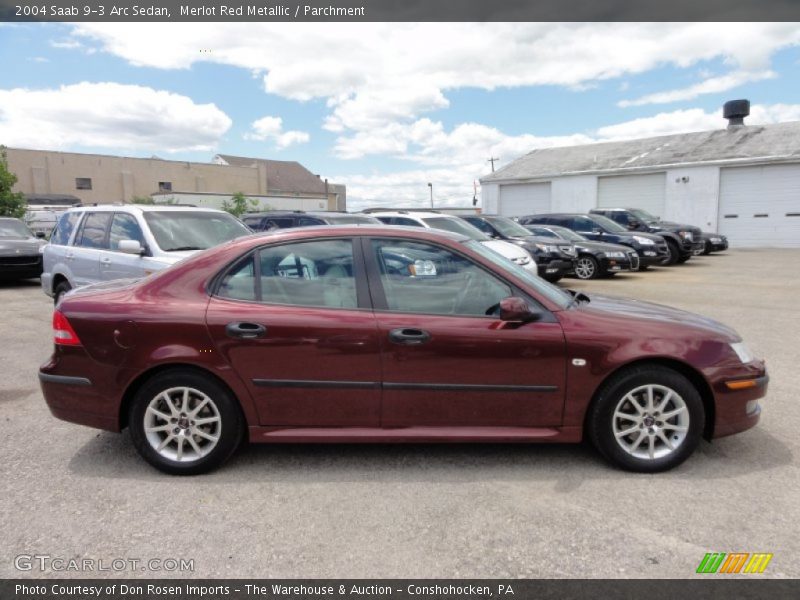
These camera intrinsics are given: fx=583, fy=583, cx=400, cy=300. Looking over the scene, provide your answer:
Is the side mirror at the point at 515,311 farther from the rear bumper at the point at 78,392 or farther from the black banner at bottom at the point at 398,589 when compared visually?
the rear bumper at the point at 78,392

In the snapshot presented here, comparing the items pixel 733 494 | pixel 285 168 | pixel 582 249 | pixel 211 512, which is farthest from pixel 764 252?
pixel 285 168

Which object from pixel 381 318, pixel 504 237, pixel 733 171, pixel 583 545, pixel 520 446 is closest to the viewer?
pixel 583 545

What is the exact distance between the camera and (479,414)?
11.6ft

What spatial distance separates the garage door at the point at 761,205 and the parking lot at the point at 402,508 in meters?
24.6

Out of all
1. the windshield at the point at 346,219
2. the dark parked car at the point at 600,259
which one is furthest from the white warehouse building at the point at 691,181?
the windshield at the point at 346,219

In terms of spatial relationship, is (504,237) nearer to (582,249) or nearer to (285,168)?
(582,249)

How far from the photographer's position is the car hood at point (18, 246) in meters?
12.4

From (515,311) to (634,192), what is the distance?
28.6 m

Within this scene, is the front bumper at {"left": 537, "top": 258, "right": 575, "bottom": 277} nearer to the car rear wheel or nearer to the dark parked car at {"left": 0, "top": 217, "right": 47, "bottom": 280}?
the car rear wheel

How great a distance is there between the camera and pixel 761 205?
998 inches

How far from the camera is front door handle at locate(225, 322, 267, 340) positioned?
11.4 ft

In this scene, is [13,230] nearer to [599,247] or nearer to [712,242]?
[599,247]

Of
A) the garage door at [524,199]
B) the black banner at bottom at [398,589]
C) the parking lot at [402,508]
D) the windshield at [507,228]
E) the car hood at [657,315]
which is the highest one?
the garage door at [524,199]

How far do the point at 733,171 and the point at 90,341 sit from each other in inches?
1132
